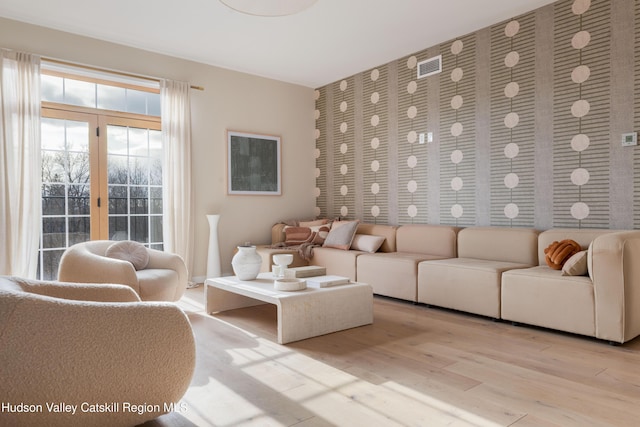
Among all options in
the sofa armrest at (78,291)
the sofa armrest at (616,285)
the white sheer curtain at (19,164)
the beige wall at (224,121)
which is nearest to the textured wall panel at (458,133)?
the sofa armrest at (616,285)

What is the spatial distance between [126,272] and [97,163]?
1.96 meters

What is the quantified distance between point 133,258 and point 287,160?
2.94 m

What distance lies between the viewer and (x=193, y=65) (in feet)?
16.8

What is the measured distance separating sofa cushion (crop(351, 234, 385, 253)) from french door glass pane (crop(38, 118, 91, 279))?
9.59 ft

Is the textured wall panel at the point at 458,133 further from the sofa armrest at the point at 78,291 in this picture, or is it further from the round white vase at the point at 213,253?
the sofa armrest at the point at 78,291

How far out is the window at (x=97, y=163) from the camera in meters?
4.27

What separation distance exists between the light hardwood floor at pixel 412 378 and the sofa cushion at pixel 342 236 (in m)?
1.75

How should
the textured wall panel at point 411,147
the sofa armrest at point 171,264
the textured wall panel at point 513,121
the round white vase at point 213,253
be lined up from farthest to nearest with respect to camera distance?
the round white vase at point 213,253 < the textured wall panel at point 411,147 < the textured wall panel at point 513,121 < the sofa armrest at point 171,264

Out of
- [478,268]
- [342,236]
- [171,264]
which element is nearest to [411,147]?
[342,236]

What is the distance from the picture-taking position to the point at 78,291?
174 cm

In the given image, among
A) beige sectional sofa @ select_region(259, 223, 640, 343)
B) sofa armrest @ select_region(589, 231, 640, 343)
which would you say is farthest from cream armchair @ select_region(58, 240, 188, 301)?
sofa armrest @ select_region(589, 231, 640, 343)

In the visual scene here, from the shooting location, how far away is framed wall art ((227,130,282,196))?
5.45 metres

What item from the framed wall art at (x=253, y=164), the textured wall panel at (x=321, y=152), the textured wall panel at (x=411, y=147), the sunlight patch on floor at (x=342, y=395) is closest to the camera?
the sunlight patch on floor at (x=342, y=395)

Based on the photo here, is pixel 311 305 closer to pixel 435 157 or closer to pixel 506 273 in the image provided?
pixel 506 273
